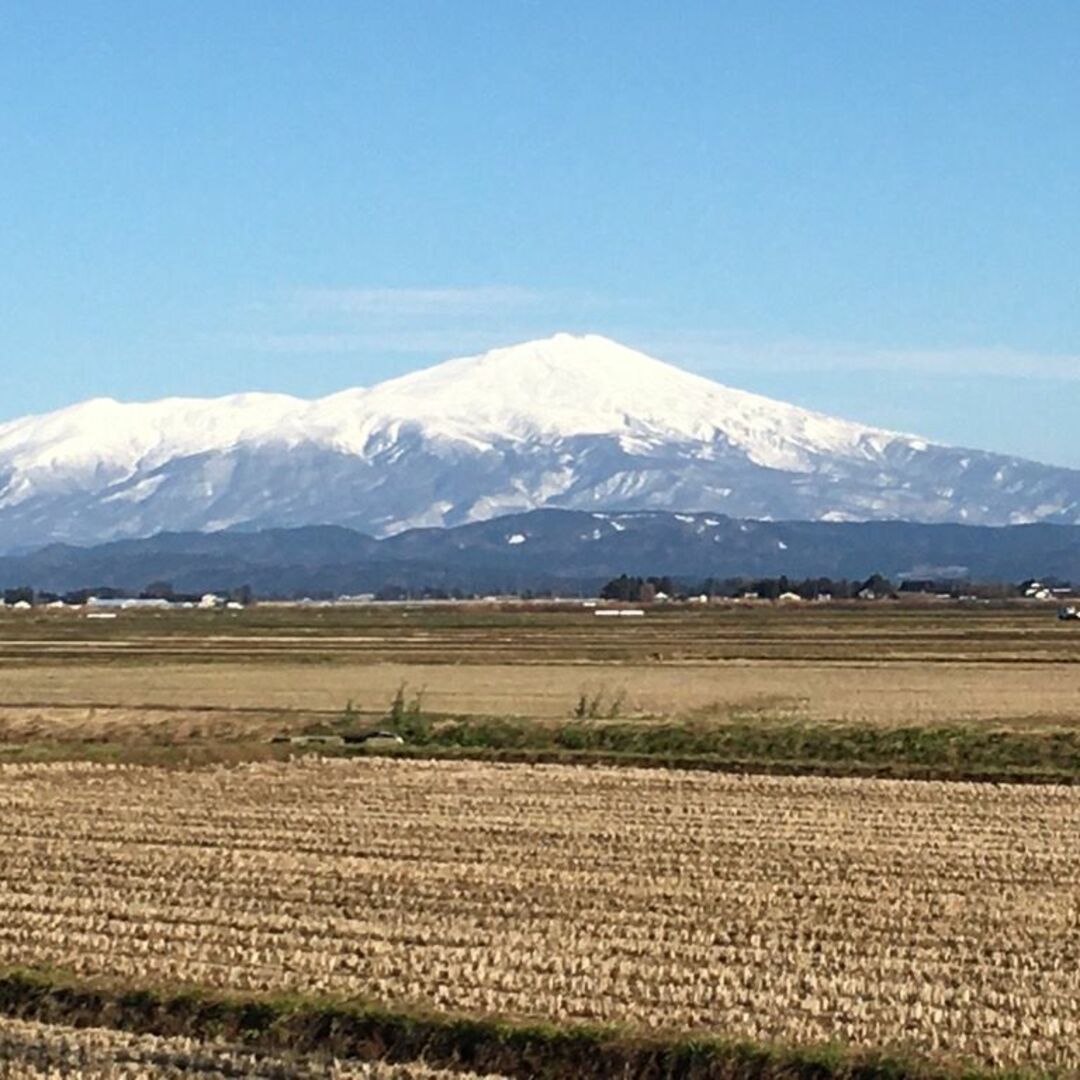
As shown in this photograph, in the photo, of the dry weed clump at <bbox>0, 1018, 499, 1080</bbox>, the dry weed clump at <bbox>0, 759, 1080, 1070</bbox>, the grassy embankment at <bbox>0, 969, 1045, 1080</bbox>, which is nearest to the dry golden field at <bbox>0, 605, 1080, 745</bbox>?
the dry weed clump at <bbox>0, 759, 1080, 1070</bbox>

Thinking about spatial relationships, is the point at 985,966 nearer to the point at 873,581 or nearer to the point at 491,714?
the point at 491,714

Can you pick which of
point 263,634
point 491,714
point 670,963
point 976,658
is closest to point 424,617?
point 263,634

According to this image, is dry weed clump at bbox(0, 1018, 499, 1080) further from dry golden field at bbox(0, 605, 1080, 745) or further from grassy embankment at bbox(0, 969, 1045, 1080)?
dry golden field at bbox(0, 605, 1080, 745)

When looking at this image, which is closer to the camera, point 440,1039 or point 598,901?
point 440,1039

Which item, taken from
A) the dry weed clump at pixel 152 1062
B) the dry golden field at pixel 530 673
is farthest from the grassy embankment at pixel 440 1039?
the dry golden field at pixel 530 673

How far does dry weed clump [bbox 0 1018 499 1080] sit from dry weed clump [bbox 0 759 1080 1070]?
1214 millimetres

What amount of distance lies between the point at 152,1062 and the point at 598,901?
557 centimetres

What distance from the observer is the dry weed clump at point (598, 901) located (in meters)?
13.6

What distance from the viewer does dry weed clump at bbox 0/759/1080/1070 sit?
13.6m

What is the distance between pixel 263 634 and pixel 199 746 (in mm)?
55669

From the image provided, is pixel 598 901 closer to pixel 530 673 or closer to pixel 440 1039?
pixel 440 1039

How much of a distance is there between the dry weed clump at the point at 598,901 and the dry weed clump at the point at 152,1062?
121 cm

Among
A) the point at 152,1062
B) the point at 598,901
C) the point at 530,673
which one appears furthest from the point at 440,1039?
the point at 530,673

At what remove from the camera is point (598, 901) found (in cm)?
1728
